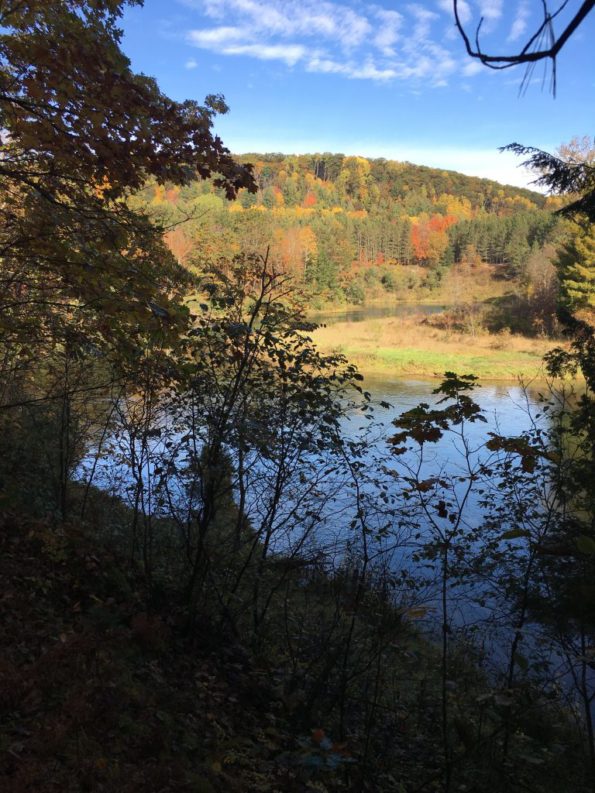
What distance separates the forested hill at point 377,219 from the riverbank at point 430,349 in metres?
3.57

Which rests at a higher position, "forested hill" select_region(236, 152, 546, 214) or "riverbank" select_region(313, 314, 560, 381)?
"forested hill" select_region(236, 152, 546, 214)

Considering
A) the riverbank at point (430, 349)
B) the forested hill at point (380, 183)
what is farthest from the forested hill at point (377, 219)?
the riverbank at point (430, 349)

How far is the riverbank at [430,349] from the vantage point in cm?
2791

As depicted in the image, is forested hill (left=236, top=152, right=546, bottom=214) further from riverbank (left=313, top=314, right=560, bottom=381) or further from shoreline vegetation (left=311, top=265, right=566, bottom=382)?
riverbank (left=313, top=314, right=560, bottom=381)

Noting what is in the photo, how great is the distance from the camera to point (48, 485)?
771 cm

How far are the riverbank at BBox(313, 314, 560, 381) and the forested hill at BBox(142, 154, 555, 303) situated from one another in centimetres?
357

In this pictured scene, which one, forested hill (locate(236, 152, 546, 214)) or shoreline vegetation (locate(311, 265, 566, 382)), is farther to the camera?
forested hill (locate(236, 152, 546, 214))

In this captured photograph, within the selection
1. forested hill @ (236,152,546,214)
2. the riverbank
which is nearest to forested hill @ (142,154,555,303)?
forested hill @ (236,152,546,214)

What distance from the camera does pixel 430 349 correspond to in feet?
109

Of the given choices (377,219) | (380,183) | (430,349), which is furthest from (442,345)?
(380,183)

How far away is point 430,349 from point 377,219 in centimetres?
8121

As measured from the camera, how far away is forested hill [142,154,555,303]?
49844mm

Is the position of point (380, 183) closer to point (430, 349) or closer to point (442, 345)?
point (442, 345)

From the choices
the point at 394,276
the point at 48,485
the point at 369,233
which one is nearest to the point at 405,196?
the point at 369,233
